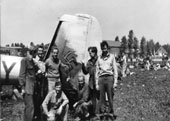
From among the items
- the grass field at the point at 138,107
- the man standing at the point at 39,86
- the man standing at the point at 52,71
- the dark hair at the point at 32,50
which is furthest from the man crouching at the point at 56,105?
the grass field at the point at 138,107

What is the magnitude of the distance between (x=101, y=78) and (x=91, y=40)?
224cm

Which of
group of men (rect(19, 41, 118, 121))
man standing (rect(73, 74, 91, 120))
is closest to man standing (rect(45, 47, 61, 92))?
group of men (rect(19, 41, 118, 121))

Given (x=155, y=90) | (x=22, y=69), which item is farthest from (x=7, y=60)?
(x=155, y=90)

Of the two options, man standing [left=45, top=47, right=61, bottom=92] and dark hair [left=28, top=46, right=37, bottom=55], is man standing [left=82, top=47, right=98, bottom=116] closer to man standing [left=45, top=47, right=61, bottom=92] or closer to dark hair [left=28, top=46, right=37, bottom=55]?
man standing [left=45, top=47, right=61, bottom=92]

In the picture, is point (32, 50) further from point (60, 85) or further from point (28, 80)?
point (60, 85)

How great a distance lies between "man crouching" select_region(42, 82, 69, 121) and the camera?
18.5 feet

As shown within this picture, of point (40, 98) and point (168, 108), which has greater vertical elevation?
point (40, 98)

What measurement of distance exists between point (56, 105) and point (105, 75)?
56.5 inches

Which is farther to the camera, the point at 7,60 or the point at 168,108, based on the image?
the point at 7,60

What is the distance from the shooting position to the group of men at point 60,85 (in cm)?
571

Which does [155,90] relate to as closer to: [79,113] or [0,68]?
[79,113]

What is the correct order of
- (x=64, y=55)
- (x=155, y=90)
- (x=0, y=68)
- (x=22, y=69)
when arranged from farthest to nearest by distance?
(x=155, y=90), (x=0, y=68), (x=64, y=55), (x=22, y=69)

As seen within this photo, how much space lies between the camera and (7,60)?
9.32 m

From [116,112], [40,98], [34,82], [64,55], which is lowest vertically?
[116,112]
